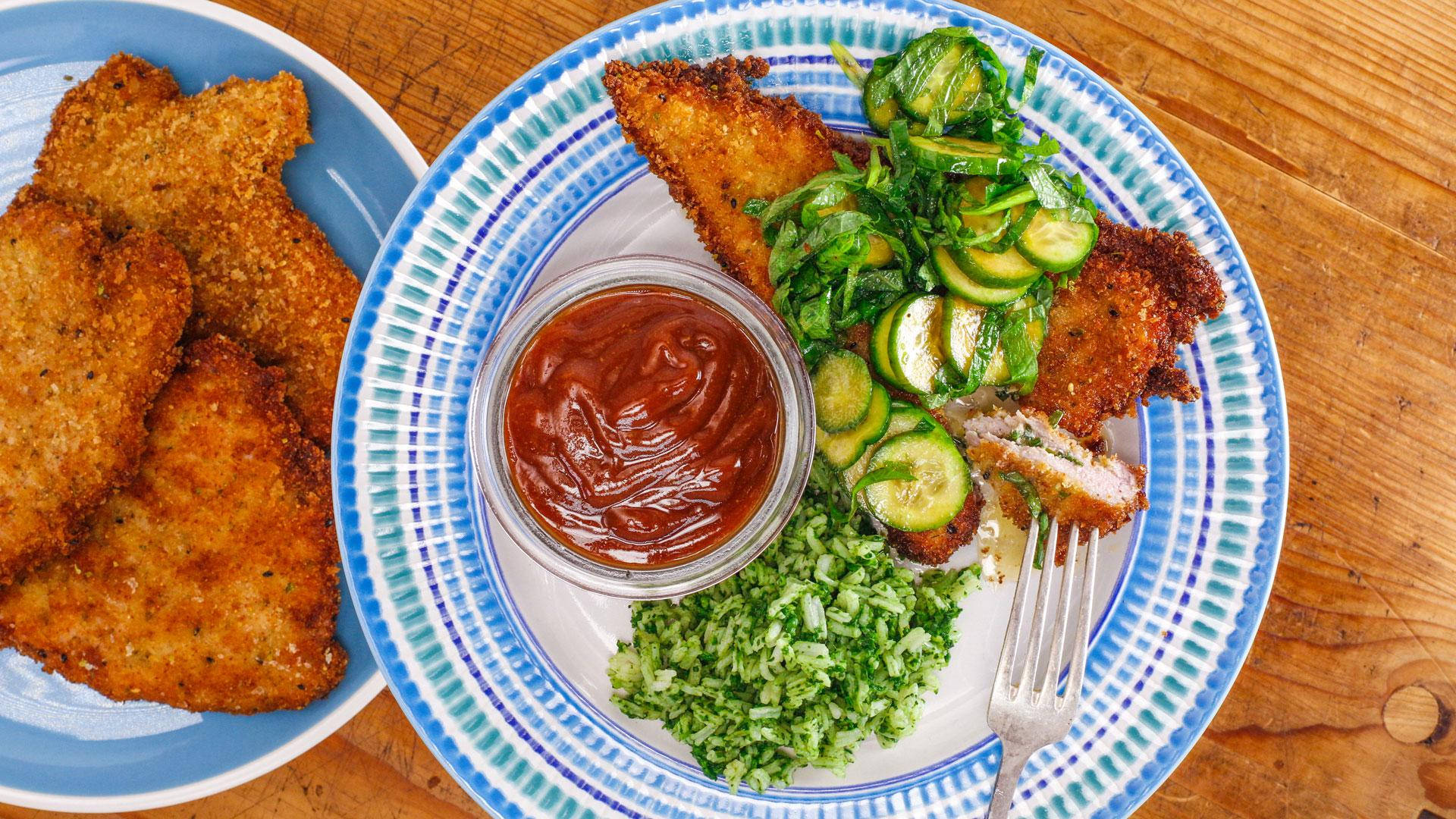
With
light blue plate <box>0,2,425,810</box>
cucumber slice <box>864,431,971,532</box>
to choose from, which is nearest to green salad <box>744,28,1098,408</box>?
cucumber slice <box>864,431,971,532</box>

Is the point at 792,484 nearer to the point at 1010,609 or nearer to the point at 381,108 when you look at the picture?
the point at 1010,609

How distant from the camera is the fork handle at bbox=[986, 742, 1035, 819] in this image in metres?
2.58

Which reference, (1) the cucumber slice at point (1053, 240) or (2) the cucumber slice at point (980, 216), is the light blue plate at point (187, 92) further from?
(1) the cucumber slice at point (1053, 240)

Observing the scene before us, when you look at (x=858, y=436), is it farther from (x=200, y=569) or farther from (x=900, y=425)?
(x=200, y=569)

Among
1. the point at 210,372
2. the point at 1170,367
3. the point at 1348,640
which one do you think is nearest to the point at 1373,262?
the point at 1170,367

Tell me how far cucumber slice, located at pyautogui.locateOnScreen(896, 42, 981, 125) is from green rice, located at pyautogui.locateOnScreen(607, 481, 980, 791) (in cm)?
124

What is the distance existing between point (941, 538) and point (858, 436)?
448 millimetres

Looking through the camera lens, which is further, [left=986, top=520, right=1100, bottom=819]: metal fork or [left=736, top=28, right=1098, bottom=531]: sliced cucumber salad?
[left=986, top=520, right=1100, bottom=819]: metal fork

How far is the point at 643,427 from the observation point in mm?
2291

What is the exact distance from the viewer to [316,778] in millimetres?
3051

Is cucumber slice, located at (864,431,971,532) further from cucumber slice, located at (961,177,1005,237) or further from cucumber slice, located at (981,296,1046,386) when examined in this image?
cucumber slice, located at (961,177,1005,237)

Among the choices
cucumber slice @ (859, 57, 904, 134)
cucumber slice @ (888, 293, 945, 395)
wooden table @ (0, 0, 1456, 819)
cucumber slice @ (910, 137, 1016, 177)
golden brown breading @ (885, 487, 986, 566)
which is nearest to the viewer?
cucumber slice @ (910, 137, 1016, 177)

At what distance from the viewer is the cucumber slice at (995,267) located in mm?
2312

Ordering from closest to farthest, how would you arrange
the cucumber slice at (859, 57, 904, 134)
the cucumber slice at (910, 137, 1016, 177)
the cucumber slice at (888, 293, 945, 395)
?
the cucumber slice at (910, 137, 1016, 177) < the cucumber slice at (888, 293, 945, 395) < the cucumber slice at (859, 57, 904, 134)
